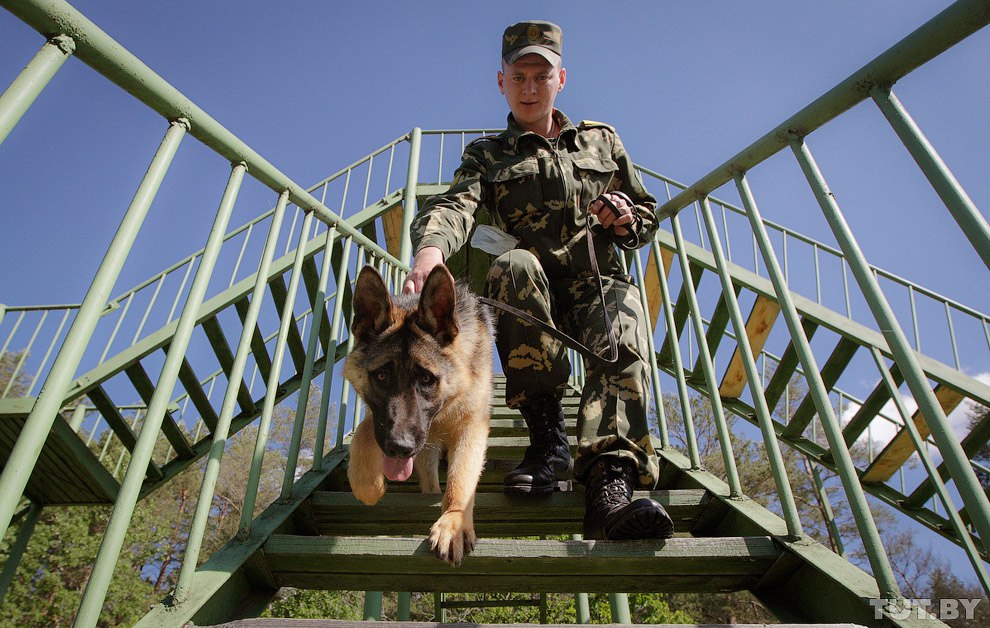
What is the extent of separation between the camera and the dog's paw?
1624mm

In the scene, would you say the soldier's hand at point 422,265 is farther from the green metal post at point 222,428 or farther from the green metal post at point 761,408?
the green metal post at point 761,408

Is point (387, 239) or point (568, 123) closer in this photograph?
point (568, 123)

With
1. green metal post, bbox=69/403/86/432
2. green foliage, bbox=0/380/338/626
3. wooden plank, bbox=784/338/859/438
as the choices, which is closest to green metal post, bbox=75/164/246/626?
wooden plank, bbox=784/338/859/438

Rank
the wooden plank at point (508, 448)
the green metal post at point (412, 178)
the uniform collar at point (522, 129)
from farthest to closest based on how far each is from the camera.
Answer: the green metal post at point (412, 178) → the wooden plank at point (508, 448) → the uniform collar at point (522, 129)

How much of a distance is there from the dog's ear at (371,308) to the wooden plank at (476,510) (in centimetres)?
A: 71

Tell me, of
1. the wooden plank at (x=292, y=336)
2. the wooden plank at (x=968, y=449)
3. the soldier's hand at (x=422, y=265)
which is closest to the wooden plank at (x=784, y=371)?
the wooden plank at (x=968, y=449)

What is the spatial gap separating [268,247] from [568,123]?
188 centimetres

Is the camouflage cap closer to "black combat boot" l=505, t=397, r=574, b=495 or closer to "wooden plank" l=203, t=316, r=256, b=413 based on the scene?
"black combat boot" l=505, t=397, r=574, b=495

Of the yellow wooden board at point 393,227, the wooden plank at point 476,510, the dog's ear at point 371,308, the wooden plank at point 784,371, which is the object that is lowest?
the wooden plank at point 476,510

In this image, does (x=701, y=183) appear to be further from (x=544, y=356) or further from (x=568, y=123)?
(x=544, y=356)

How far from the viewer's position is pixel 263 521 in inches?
73.6

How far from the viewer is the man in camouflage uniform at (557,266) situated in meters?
2.08

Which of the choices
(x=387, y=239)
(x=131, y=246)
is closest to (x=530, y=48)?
(x=131, y=246)

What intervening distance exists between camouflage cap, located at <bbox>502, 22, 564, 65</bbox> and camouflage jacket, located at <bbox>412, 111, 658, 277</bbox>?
369 mm
